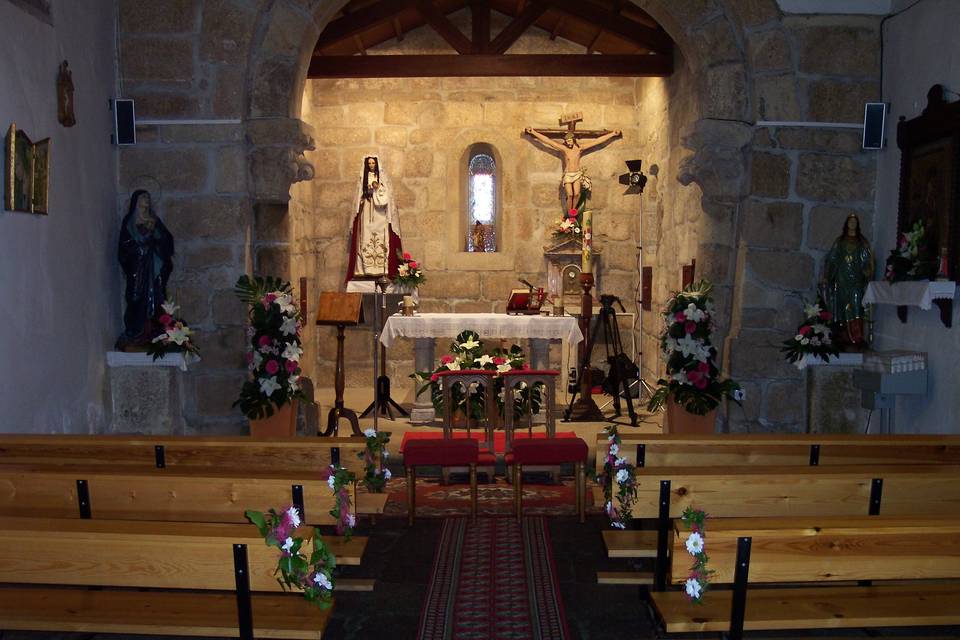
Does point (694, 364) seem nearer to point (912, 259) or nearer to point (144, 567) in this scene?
point (912, 259)

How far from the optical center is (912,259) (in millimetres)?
5168

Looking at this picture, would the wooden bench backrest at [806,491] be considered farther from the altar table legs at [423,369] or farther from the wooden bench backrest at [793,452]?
the altar table legs at [423,369]

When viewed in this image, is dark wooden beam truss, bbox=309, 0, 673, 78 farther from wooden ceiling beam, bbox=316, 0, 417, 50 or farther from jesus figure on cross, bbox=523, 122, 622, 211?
jesus figure on cross, bbox=523, 122, 622, 211

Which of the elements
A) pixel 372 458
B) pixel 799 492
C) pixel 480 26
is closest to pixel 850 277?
pixel 799 492

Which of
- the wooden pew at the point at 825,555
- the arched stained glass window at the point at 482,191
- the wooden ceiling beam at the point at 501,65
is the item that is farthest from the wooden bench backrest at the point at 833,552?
the arched stained glass window at the point at 482,191

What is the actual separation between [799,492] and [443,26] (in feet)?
20.8

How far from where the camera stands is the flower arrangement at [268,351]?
5977 millimetres

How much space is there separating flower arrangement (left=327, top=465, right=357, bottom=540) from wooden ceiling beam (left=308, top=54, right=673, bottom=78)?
19.3ft

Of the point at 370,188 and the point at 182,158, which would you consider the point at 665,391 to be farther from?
the point at 370,188

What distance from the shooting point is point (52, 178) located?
5129mm

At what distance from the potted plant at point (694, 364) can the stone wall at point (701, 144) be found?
16cm

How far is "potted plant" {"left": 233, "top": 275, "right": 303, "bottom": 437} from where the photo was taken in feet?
19.6

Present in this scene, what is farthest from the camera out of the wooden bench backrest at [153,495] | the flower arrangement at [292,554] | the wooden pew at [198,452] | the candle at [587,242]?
the candle at [587,242]

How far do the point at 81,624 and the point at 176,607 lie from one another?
0.27 m
